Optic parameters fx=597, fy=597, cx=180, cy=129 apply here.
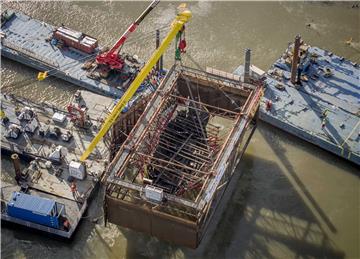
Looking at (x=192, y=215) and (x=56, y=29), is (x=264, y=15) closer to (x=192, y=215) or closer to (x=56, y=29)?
(x=56, y=29)

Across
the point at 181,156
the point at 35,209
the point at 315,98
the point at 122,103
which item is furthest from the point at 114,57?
the point at 315,98

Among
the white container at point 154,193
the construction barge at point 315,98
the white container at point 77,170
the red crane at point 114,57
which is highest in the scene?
the construction barge at point 315,98

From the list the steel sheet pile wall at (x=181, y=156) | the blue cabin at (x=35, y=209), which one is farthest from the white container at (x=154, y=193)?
the blue cabin at (x=35, y=209)

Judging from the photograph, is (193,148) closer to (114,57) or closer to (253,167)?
(253,167)

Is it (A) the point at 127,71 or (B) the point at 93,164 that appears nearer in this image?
(B) the point at 93,164

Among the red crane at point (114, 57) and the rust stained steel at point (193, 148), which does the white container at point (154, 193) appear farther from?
the red crane at point (114, 57)

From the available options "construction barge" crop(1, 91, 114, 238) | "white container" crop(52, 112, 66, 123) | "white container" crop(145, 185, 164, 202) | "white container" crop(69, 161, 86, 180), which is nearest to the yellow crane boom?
"white container" crop(69, 161, 86, 180)

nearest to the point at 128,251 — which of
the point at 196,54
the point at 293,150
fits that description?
the point at 293,150
